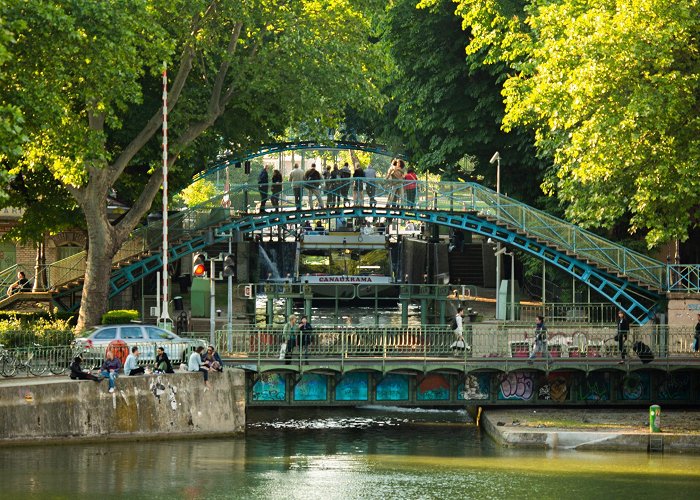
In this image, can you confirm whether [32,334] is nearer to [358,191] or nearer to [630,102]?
[358,191]

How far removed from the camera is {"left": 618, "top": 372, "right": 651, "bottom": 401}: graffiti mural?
45188 millimetres

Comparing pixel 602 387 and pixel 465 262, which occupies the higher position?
pixel 465 262

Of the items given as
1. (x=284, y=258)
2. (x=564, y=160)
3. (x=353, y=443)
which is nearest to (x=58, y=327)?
(x=353, y=443)

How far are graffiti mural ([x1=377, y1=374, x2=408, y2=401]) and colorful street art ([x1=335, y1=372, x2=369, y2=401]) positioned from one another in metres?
0.43

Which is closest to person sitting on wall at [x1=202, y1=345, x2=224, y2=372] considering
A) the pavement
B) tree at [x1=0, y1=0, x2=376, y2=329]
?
tree at [x1=0, y1=0, x2=376, y2=329]

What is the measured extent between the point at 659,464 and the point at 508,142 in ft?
80.4

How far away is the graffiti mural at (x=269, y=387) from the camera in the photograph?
43.7 metres

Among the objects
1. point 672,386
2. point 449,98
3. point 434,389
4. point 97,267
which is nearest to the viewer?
point 434,389

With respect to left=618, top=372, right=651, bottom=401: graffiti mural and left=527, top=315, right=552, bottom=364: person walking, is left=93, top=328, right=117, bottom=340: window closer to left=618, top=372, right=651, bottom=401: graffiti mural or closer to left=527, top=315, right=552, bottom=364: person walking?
left=527, top=315, right=552, bottom=364: person walking

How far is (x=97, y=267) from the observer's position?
48.1 m

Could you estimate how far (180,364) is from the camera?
42.0 metres

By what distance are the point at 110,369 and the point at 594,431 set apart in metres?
12.8

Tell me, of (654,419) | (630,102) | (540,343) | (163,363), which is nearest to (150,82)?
(163,363)

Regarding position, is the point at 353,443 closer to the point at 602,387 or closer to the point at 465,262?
the point at 602,387
